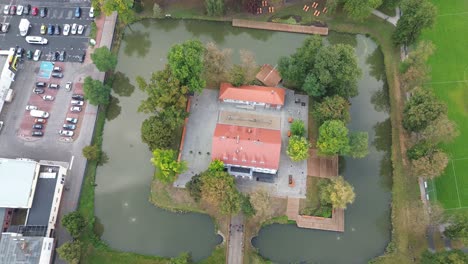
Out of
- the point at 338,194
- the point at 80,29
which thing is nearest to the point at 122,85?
the point at 80,29

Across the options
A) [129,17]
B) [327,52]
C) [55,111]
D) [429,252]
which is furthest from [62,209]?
[429,252]

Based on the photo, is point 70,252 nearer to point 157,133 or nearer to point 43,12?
point 157,133

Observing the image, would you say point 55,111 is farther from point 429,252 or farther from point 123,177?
point 429,252

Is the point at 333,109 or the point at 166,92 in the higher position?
the point at 166,92

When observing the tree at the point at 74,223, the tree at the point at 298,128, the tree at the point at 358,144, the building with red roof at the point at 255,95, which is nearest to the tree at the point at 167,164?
the building with red roof at the point at 255,95

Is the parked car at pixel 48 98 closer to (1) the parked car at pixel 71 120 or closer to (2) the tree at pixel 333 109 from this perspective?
(1) the parked car at pixel 71 120

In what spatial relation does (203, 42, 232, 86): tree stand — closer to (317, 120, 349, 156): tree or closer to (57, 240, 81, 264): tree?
(317, 120, 349, 156): tree

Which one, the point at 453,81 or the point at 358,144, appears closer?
the point at 358,144
